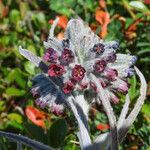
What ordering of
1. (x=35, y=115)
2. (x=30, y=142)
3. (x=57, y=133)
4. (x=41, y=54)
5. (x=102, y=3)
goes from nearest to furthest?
(x=30, y=142) < (x=57, y=133) < (x=35, y=115) < (x=41, y=54) < (x=102, y=3)

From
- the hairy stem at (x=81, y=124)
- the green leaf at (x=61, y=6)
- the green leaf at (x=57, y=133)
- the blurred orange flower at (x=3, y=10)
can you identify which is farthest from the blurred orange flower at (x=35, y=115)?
the blurred orange flower at (x=3, y=10)

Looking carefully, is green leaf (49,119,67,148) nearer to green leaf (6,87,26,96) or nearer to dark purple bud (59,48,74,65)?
dark purple bud (59,48,74,65)

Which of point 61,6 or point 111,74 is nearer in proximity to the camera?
point 111,74

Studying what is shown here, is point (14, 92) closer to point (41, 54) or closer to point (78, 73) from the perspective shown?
point (41, 54)

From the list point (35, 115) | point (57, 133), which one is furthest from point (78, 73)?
point (35, 115)

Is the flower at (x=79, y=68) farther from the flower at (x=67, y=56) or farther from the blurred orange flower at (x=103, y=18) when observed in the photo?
the blurred orange flower at (x=103, y=18)

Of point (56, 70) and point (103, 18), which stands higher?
point (56, 70)

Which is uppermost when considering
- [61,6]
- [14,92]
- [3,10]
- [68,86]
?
[68,86]
